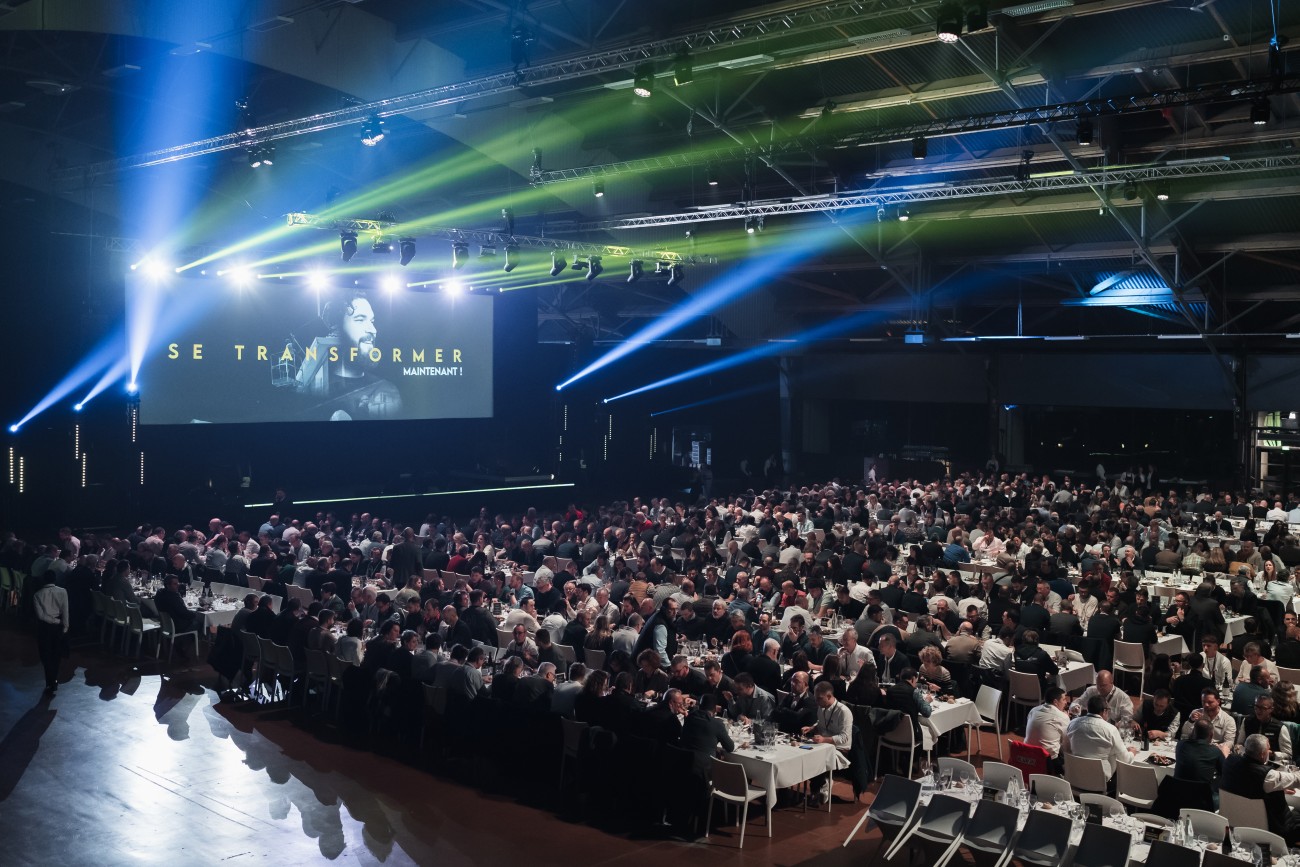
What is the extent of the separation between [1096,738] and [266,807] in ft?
18.5

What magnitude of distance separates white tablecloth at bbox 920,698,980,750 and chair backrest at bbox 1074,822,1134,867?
90.6 inches

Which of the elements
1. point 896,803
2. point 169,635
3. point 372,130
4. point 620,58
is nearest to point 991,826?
point 896,803

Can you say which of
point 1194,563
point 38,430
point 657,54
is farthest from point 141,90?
point 1194,563

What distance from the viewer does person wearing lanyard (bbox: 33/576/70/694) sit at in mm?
10133

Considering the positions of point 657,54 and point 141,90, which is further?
point 141,90

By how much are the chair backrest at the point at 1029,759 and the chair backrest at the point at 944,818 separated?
0.96m

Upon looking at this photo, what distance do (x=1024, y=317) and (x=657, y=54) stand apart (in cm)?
1538

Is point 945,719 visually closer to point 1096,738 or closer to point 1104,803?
point 1096,738

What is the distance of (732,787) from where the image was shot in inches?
279

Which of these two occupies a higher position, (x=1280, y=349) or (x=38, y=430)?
(x=1280, y=349)

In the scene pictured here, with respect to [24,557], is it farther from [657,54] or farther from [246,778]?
[657,54]

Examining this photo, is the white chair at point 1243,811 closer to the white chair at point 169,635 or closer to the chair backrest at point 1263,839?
the chair backrest at point 1263,839

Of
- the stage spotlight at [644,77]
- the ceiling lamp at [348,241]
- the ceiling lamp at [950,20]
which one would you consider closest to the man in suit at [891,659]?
the ceiling lamp at [950,20]

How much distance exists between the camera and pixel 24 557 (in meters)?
14.1
